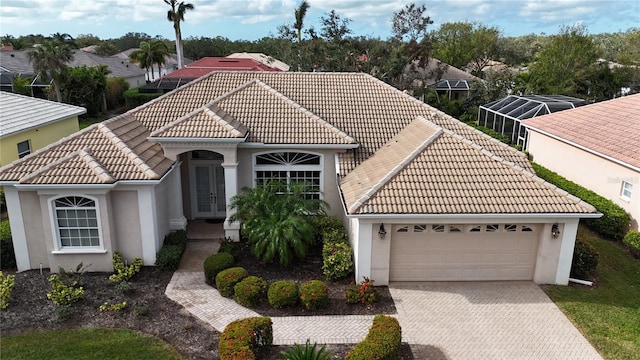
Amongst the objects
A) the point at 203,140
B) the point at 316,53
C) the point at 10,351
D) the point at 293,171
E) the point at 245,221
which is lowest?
the point at 10,351

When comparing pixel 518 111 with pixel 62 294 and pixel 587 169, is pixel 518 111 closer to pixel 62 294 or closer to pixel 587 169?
pixel 587 169

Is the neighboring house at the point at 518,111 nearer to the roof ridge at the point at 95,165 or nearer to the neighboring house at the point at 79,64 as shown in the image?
the roof ridge at the point at 95,165

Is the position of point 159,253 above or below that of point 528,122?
below

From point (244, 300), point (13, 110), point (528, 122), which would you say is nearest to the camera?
point (244, 300)

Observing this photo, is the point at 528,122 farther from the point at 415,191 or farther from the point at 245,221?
the point at 245,221

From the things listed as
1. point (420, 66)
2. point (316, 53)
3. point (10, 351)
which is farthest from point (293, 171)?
point (420, 66)

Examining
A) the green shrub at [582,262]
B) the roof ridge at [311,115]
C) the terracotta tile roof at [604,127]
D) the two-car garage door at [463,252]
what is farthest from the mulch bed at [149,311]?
the terracotta tile roof at [604,127]

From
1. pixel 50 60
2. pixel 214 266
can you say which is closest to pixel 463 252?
pixel 214 266
